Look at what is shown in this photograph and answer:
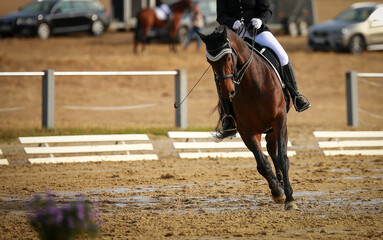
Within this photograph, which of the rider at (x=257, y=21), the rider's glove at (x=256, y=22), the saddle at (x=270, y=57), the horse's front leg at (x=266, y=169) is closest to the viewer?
the horse's front leg at (x=266, y=169)

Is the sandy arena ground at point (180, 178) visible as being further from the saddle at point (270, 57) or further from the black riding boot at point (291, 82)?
the saddle at point (270, 57)

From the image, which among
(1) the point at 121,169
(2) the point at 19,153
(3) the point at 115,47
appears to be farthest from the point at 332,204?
(3) the point at 115,47

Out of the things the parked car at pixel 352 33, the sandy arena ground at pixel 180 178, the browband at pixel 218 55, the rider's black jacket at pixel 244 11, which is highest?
the rider's black jacket at pixel 244 11

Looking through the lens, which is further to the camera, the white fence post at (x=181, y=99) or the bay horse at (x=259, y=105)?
the white fence post at (x=181, y=99)

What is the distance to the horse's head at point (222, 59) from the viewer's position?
7.88 m

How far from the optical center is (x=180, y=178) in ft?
35.6

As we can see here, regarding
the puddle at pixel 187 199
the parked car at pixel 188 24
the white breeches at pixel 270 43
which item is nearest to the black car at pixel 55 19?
the parked car at pixel 188 24

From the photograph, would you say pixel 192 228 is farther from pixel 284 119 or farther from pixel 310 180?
pixel 310 180

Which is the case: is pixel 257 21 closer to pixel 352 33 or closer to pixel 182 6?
pixel 352 33

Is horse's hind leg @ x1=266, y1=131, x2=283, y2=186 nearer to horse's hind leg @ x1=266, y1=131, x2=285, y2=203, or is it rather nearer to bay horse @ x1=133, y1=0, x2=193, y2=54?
horse's hind leg @ x1=266, y1=131, x2=285, y2=203

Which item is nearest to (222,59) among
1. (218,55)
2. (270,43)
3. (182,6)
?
(218,55)

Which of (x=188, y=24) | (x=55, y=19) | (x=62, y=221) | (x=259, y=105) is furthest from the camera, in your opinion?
(x=55, y=19)

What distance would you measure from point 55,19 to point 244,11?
80.8 feet

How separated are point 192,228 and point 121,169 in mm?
4857
